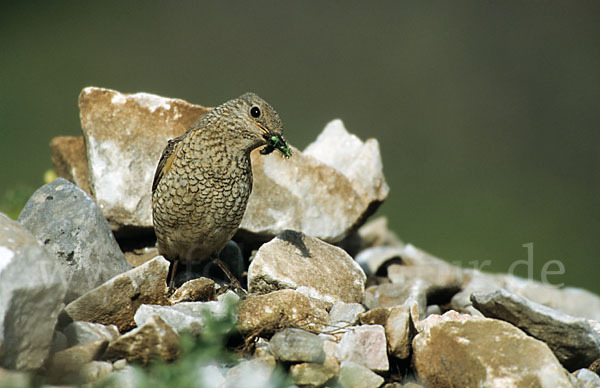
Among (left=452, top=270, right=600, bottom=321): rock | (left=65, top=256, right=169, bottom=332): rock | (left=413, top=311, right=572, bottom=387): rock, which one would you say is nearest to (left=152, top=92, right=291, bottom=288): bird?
(left=65, top=256, right=169, bottom=332): rock

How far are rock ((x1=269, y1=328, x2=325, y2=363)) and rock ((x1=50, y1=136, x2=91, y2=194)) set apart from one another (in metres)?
2.23

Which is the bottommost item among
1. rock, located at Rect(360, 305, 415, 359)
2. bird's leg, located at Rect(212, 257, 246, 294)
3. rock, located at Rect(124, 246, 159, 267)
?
rock, located at Rect(124, 246, 159, 267)

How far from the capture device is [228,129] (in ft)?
10.4

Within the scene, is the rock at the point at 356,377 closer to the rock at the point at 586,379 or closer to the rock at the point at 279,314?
the rock at the point at 279,314

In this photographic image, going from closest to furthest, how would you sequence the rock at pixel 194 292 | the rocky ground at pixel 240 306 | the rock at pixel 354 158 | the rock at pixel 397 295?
the rocky ground at pixel 240 306, the rock at pixel 194 292, the rock at pixel 397 295, the rock at pixel 354 158

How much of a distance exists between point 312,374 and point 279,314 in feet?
1.33

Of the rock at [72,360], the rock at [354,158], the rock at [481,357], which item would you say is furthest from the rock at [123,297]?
the rock at [354,158]

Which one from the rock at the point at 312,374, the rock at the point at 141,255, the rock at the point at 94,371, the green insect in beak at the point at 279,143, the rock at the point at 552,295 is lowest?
the rock at the point at 552,295

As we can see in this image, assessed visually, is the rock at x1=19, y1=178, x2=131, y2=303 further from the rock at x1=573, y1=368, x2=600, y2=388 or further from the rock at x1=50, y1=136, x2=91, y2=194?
the rock at x1=573, y1=368, x2=600, y2=388

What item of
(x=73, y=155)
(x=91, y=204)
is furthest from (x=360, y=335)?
(x=73, y=155)

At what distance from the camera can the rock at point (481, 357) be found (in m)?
2.26

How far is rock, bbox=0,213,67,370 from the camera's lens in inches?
78.5

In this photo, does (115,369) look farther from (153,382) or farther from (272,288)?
(272,288)

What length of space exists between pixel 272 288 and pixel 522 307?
3.81 feet
